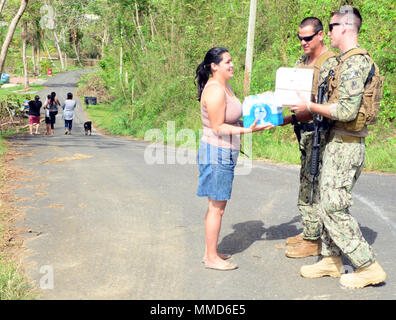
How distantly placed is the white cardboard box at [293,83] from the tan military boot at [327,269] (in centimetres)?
144

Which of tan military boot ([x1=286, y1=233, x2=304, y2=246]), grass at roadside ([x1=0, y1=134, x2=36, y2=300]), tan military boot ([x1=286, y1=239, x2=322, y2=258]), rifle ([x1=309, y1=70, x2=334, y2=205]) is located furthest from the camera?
tan military boot ([x1=286, y1=233, x2=304, y2=246])

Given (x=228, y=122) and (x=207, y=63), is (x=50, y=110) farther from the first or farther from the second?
(x=228, y=122)

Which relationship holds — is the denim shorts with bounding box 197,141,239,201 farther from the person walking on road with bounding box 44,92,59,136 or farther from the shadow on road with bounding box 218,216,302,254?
the person walking on road with bounding box 44,92,59,136

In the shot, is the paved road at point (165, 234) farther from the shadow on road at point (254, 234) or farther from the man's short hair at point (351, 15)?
the man's short hair at point (351, 15)

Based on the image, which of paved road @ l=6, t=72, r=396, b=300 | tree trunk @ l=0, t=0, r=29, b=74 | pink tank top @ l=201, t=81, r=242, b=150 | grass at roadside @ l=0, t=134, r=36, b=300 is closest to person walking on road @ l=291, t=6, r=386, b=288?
paved road @ l=6, t=72, r=396, b=300

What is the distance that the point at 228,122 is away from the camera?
4.51 m

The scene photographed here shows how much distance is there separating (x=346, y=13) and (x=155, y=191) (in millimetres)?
4854

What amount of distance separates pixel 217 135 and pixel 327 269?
153 cm

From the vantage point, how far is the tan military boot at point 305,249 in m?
5.05

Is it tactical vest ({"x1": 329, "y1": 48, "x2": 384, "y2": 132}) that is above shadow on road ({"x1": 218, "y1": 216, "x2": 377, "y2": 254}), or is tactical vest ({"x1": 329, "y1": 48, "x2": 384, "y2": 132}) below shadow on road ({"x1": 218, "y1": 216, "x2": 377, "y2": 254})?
above

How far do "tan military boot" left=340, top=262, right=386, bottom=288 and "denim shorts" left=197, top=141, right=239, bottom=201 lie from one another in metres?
1.28

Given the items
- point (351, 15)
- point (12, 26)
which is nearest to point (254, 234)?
point (351, 15)

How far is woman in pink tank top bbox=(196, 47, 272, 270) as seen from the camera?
14.5ft

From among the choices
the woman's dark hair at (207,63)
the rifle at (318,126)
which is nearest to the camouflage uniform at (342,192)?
the rifle at (318,126)
